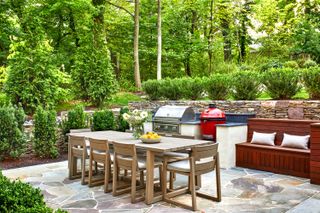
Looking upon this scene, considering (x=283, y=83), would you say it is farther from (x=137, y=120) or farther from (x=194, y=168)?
(x=194, y=168)

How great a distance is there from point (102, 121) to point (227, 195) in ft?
14.1

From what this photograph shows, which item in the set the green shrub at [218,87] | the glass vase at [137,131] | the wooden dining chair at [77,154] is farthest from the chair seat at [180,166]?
the green shrub at [218,87]

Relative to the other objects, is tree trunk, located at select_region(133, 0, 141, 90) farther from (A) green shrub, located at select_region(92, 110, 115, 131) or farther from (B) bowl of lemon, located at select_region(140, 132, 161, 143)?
(B) bowl of lemon, located at select_region(140, 132, 161, 143)

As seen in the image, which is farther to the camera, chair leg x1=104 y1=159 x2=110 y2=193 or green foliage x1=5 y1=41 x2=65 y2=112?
green foliage x1=5 y1=41 x2=65 y2=112

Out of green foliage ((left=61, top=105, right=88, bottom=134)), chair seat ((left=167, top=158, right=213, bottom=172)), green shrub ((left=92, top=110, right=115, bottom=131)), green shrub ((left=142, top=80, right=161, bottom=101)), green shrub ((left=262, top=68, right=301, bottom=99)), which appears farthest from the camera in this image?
green shrub ((left=142, top=80, right=161, bottom=101))

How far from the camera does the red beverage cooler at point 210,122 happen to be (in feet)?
21.3

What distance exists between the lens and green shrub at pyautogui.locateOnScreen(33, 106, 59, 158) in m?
6.84

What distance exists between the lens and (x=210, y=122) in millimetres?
6520

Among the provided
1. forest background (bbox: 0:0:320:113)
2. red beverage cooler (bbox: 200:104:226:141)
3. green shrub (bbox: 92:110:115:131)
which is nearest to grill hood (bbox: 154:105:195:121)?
red beverage cooler (bbox: 200:104:226:141)

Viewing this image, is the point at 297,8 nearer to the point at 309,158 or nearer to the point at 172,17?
the point at 172,17

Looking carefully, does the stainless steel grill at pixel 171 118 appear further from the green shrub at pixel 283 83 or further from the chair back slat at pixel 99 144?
the chair back slat at pixel 99 144

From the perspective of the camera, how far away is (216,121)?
6512 millimetres

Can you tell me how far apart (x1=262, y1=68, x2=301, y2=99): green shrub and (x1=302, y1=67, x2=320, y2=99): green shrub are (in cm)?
20

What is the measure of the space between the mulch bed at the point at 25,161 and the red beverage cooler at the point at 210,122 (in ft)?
10.6
